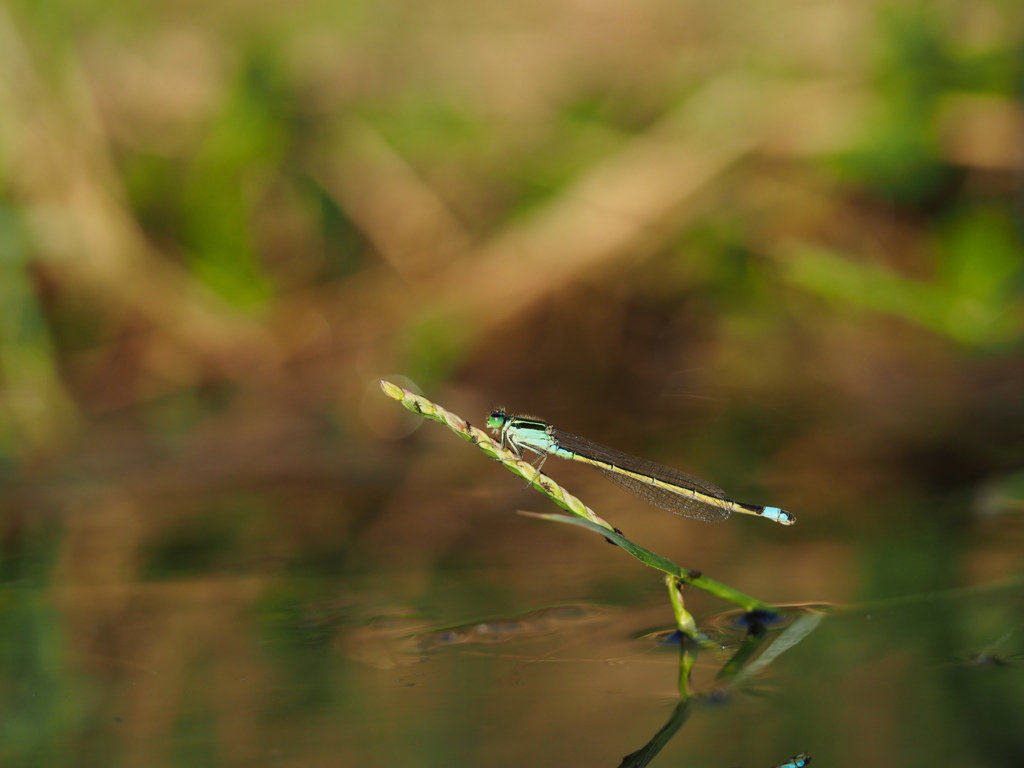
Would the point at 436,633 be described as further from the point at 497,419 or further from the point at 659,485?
the point at 497,419

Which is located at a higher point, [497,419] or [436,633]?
[436,633]

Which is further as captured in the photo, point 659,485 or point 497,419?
point 497,419

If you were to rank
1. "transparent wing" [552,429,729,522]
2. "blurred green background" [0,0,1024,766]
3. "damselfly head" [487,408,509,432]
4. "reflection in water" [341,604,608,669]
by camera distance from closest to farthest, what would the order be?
1. "reflection in water" [341,604,608,669]
2. "transparent wing" [552,429,729,522]
3. "blurred green background" [0,0,1024,766]
4. "damselfly head" [487,408,509,432]

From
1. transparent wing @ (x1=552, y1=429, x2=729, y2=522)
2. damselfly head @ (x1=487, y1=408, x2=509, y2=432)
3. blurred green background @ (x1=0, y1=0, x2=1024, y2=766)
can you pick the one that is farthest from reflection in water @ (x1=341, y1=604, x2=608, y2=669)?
damselfly head @ (x1=487, y1=408, x2=509, y2=432)

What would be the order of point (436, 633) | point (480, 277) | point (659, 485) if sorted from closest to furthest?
1. point (436, 633)
2. point (659, 485)
3. point (480, 277)

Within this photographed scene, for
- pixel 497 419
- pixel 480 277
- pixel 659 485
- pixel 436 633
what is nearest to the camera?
pixel 436 633

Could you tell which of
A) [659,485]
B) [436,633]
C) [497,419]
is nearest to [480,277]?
[497,419]

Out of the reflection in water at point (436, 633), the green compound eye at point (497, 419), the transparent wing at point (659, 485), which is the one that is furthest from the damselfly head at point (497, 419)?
the reflection in water at point (436, 633)

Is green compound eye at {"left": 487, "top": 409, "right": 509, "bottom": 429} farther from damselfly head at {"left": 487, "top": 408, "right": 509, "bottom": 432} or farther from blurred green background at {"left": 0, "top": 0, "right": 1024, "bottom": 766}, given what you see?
blurred green background at {"left": 0, "top": 0, "right": 1024, "bottom": 766}

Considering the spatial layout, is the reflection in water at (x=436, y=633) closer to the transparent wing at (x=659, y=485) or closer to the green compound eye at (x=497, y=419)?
the transparent wing at (x=659, y=485)

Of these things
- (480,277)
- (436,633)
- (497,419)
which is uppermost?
(436,633)
